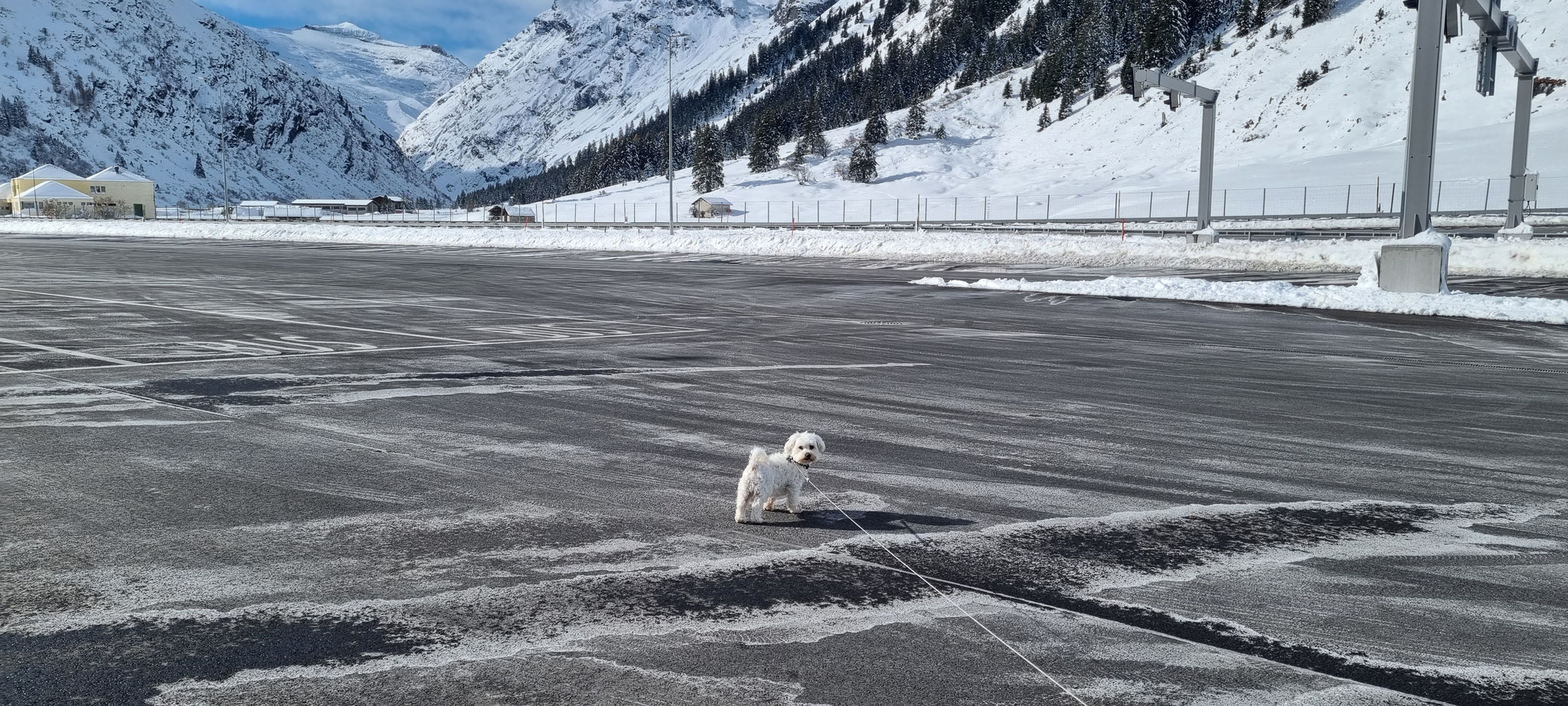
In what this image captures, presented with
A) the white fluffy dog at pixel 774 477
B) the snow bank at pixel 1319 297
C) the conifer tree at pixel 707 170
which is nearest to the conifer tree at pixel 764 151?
the conifer tree at pixel 707 170

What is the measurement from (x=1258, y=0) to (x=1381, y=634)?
413ft

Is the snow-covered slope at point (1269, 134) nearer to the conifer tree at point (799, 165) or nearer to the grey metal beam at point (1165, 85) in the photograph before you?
the conifer tree at point (799, 165)

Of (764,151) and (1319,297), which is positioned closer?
(1319,297)

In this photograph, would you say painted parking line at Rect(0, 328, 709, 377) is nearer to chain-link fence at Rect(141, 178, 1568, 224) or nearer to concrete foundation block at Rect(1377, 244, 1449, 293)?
concrete foundation block at Rect(1377, 244, 1449, 293)

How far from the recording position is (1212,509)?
6059 mm

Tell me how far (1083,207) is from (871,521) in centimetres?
7590

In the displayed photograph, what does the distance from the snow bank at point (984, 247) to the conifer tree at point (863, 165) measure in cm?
6564

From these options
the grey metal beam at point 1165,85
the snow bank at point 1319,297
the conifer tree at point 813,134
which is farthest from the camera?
the conifer tree at point 813,134

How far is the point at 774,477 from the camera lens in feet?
18.7

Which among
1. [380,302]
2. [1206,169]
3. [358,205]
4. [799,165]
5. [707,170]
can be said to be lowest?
[380,302]

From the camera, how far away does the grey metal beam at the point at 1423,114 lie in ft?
63.0

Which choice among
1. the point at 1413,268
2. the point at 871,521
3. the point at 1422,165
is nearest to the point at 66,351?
the point at 871,521

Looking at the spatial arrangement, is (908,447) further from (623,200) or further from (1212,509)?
(623,200)

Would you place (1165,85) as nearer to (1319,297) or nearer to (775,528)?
(1319,297)
